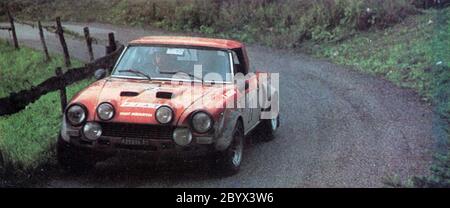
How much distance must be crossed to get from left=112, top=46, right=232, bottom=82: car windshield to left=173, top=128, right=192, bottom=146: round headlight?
4.26 ft

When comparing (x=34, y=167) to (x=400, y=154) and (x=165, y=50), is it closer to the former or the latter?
(x=165, y=50)

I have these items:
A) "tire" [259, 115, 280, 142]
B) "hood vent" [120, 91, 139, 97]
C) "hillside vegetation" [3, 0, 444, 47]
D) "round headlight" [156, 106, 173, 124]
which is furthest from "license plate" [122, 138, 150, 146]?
"hillside vegetation" [3, 0, 444, 47]

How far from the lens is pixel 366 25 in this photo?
820 inches

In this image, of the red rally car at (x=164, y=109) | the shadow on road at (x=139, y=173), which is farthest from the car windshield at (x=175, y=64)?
the shadow on road at (x=139, y=173)

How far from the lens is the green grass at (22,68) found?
65.0 feet

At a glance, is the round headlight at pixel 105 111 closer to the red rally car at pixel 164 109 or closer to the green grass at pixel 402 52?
the red rally car at pixel 164 109

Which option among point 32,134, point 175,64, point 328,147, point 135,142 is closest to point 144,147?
point 135,142

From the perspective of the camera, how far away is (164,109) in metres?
7.54

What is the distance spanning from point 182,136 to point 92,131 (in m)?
0.99

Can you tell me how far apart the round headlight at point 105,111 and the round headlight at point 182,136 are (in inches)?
28.4

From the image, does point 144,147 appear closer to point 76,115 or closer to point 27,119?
point 76,115

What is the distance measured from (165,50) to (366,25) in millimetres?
12896

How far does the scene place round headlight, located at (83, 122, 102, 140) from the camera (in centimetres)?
759
